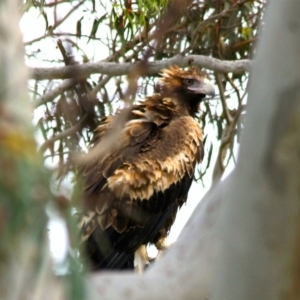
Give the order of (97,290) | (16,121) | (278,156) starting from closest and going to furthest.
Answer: (278,156) < (16,121) < (97,290)

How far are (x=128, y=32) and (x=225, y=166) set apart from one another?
1.59 metres

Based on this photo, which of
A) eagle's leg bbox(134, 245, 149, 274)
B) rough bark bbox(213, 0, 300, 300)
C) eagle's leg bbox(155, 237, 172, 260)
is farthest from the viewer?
eagle's leg bbox(155, 237, 172, 260)

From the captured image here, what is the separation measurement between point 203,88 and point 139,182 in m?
0.87

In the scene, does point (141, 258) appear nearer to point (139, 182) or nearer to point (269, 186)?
point (139, 182)

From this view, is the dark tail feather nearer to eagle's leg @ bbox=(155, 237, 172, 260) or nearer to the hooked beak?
eagle's leg @ bbox=(155, 237, 172, 260)

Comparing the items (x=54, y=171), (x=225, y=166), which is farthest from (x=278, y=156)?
(x=225, y=166)

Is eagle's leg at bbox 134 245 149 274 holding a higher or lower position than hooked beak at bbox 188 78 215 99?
lower

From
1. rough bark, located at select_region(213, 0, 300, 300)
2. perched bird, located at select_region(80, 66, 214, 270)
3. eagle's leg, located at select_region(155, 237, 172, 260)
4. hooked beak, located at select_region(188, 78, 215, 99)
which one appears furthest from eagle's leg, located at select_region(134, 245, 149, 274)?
rough bark, located at select_region(213, 0, 300, 300)

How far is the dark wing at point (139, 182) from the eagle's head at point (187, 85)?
250 mm

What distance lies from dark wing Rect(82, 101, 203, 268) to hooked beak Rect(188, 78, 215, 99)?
27cm

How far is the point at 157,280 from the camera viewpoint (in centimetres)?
237

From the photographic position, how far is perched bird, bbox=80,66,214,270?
5254mm

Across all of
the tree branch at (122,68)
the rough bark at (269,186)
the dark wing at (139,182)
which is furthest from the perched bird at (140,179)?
the rough bark at (269,186)

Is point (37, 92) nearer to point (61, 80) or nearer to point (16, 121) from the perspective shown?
point (61, 80)
